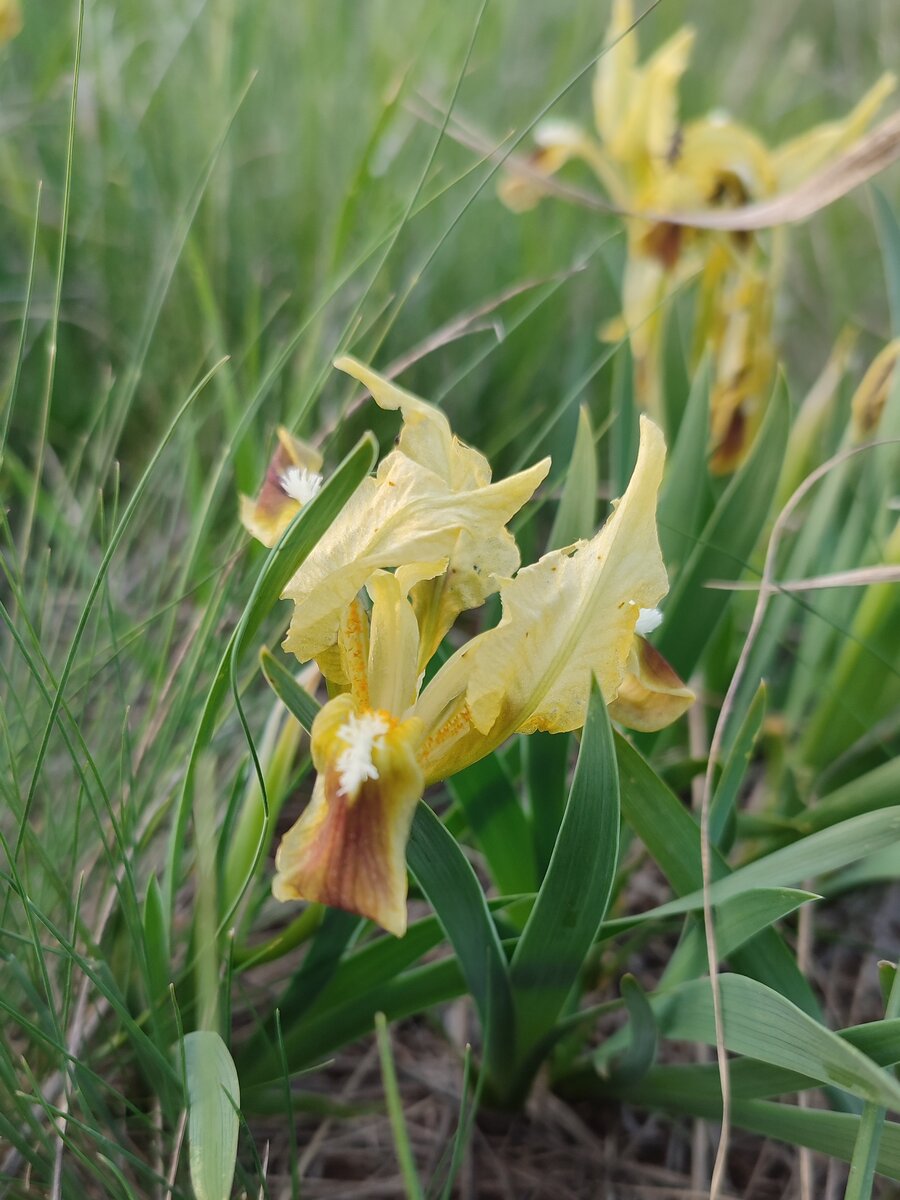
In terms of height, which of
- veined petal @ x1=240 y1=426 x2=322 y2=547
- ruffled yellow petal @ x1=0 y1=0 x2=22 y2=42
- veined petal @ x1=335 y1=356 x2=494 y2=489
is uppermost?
ruffled yellow petal @ x1=0 y1=0 x2=22 y2=42

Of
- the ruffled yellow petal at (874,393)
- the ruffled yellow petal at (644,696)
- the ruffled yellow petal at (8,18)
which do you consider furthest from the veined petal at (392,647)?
the ruffled yellow petal at (8,18)

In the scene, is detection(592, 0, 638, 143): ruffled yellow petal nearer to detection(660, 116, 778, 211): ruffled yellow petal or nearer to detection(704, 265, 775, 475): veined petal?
detection(660, 116, 778, 211): ruffled yellow petal

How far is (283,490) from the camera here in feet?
2.31

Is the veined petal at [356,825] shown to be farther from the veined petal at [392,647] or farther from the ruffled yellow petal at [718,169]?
the ruffled yellow petal at [718,169]

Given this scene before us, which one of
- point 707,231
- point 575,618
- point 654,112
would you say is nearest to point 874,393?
point 707,231

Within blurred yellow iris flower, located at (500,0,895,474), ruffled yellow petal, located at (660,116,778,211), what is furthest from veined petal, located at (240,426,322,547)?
ruffled yellow petal, located at (660,116,778,211)

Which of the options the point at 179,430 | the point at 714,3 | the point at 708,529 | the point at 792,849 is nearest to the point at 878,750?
the point at 708,529

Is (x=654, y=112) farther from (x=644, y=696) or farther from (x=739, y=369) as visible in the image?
(x=644, y=696)

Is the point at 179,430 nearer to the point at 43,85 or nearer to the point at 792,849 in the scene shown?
the point at 43,85

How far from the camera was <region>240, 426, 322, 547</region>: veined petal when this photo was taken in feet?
2.21

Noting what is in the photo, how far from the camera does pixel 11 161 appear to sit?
54.7 inches

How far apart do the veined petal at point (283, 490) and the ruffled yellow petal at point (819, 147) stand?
Answer: 2.84ft

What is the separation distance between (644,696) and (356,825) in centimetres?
27

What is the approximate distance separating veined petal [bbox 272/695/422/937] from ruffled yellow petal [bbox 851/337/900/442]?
0.73 meters
